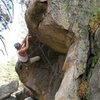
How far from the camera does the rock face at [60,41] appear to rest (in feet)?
28.3

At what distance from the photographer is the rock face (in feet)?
28.3

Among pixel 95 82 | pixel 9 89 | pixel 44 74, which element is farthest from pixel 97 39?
pixel 9 89

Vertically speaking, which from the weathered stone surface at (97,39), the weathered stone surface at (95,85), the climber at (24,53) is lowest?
the climber at (24,53)

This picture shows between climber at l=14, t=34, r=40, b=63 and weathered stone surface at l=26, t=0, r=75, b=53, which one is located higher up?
weathered stone surface at l=26, t=0, r=75, b=53

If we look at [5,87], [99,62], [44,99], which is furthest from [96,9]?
[5,87]

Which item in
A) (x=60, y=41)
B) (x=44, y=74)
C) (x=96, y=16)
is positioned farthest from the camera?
(x=44, y=74)

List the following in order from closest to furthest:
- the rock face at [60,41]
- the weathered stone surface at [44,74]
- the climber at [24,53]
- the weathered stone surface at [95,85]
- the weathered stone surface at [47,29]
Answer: the weathered stone surface at [95,85] → the rock face at [60,41] → the weathered stone surface at [47,29] → the climber at [24,53] → the weathered stone surface at [44,74]

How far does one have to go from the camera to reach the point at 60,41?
32.6 ft

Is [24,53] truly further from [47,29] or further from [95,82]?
[95,82]

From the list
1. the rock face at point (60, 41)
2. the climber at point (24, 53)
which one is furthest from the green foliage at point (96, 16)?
the climber at point (24, 53)

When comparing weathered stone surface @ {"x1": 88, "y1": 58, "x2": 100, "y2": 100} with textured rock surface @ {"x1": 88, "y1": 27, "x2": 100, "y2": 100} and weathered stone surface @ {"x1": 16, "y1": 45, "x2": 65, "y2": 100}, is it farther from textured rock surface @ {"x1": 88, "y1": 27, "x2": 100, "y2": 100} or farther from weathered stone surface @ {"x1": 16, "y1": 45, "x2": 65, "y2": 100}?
weathered stone surface @ {"x1": 16, "y1": 45, "x2": 65, "y2": 100}

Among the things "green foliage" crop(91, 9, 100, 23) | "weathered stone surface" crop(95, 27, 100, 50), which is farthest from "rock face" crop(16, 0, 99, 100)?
"weathered stone surface" crop(95, 27, 100, 50)

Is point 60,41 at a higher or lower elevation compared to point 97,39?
lower

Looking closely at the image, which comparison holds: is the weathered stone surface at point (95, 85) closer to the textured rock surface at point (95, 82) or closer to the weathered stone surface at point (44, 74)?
the textured rock surface at point (95, 82)
